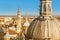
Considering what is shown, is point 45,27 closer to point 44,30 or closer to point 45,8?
point 44,30

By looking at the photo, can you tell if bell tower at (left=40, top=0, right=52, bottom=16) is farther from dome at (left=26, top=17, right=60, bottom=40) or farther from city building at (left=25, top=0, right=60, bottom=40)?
dome at (left=26, top=17, right=60, bottom=40)

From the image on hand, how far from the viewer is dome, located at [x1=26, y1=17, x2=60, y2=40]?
7.72 meters

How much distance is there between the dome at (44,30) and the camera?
7.72 meters

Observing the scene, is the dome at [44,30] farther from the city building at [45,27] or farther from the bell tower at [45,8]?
the bell tower at [45,8]

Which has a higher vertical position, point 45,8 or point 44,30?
point 45,8

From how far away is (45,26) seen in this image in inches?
308

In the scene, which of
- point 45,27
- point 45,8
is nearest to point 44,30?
point 45,27

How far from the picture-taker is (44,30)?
25.5ft

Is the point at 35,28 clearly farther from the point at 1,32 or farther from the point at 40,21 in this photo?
the point at 1,32

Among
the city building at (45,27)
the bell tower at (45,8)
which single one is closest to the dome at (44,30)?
the city building at (45,27)

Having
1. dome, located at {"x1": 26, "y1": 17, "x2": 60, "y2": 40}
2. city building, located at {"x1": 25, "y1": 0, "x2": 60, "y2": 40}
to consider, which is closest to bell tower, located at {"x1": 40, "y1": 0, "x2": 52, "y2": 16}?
city building, located at {"x1": 25, "y1": 0, "x2": 60, "y2": 40}

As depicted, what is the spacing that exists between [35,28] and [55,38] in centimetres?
65

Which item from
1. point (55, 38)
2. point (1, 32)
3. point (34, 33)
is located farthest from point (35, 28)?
point (1, 32)

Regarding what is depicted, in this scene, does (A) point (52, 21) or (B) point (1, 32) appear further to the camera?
(B) point (1, 32)
